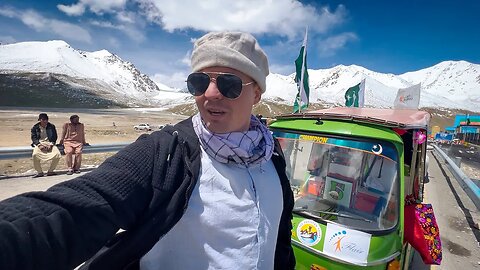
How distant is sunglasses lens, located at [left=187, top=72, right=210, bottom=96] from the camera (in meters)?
1.36

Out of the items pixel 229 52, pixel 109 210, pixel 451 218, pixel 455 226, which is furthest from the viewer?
pixel 451 218

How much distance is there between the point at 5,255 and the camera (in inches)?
29.2

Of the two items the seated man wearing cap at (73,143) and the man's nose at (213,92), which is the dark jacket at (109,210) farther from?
the seated man wearing cap at (73,143)

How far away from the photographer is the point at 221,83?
4.39 ft

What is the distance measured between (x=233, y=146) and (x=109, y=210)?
61 centimetres

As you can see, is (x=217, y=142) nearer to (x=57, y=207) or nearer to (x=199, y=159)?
(x=199, y=159)

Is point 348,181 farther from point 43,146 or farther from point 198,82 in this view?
point 43,146

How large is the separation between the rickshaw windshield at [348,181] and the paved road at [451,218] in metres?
2.40

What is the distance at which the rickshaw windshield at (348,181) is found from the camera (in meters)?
3.08

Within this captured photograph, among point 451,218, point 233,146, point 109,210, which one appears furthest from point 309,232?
point 451,218

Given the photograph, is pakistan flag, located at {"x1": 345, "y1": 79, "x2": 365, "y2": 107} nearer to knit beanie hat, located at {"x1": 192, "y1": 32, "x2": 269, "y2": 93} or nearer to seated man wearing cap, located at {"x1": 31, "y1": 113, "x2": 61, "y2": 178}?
knit beanie hat, located at {"x1": 192, "y1": 32, "x2": 269, "y2": 93}

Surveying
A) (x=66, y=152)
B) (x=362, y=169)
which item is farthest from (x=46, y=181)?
(x=362, y=169)

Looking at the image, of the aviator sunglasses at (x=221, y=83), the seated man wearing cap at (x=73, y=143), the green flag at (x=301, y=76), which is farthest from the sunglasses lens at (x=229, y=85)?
the seated man wearing cap at (x=73, y=143)

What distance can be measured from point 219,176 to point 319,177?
2767 mm
